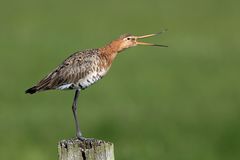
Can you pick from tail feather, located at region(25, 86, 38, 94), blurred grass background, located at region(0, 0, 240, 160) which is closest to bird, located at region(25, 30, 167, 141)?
tail feather, located at region(25, 86, 38, 94)

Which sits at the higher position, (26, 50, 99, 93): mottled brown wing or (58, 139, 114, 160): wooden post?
(26, 50, 99, 93): mottled brown wing

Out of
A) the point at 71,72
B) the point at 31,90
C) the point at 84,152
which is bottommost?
the point at 84,152

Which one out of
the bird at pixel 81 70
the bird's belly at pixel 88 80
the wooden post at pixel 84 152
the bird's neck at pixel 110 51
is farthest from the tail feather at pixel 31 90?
the wooden post at pixel 84 152

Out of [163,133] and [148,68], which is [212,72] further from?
[163,133]

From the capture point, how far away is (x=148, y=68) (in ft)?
77.4

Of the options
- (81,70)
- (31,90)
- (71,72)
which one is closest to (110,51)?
(81,70)

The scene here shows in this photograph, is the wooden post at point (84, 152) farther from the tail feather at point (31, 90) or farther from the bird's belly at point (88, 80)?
the bird's belly at point (88, 80)

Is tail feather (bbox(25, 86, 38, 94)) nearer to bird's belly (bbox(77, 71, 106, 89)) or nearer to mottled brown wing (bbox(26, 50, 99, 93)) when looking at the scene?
mottled brown wing (bbox(26, 50, 99, 93))

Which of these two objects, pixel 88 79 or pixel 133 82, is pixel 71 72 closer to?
pixel 88 79

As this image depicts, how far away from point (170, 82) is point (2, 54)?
6002 millimetres

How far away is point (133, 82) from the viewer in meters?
21.8

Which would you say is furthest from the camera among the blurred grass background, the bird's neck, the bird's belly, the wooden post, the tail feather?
the blurred grass background

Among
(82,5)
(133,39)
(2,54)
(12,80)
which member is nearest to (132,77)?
(12,80)

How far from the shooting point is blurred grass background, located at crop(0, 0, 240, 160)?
607 inches
